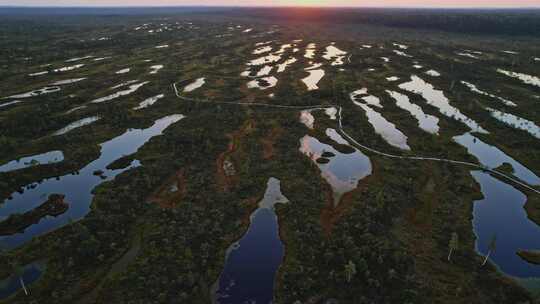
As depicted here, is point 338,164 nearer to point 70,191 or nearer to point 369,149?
point 369,149

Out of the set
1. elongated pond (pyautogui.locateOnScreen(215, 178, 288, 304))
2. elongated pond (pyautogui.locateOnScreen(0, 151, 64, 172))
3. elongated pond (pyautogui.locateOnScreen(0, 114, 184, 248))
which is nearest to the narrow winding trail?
elongated pond (pyautogui.locateOnScreen(215, 178, 288, 304))

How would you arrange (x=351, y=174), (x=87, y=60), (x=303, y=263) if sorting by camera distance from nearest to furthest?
(x=303, y=263), (x=351, y=174), (x=87, y=60)

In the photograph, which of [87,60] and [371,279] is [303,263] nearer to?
[371,279]

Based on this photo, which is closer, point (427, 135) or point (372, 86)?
point (427, 135)

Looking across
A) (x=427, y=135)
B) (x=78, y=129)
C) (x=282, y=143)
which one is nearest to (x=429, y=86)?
(x=427, y=135)

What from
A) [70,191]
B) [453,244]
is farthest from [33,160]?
[453,244]

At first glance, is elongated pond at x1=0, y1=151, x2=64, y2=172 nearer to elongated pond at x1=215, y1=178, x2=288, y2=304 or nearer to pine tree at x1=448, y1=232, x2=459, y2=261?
elongated pond at x1=215, y1=178, x2=288, y2=304
